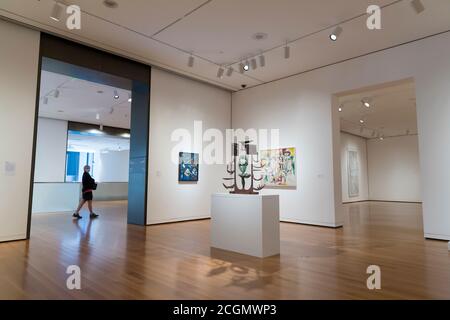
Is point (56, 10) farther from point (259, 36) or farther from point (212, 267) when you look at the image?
point (212, 267)

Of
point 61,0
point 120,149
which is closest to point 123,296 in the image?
point 61,0

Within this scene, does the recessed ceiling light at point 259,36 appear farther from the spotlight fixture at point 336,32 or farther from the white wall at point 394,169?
the white wall at point 394,169

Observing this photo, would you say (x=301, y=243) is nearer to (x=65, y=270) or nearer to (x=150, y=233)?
(x=150, y=233)

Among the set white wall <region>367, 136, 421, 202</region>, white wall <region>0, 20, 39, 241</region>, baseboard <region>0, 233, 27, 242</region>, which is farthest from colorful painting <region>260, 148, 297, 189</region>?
white wall <region>367, 136, 421, 202</region>

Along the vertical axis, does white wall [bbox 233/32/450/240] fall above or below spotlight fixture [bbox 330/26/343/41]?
below

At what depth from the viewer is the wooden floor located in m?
2.73

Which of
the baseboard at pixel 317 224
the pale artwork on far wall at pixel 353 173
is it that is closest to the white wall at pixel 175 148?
the baseboard at pixel 317 224

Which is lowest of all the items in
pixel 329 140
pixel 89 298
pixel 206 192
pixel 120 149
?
pixel 89 298

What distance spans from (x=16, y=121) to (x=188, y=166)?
152 inches

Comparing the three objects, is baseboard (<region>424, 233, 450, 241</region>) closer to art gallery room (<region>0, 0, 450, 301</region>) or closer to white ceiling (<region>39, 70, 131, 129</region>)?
art gallery room (<region>0, 0, 450, 301</region>)

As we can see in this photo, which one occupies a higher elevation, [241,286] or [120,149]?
[120,149]

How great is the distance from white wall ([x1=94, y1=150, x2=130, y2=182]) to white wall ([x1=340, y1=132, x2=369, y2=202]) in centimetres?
1211

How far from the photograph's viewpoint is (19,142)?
501 centimetres

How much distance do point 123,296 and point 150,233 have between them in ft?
10.7
